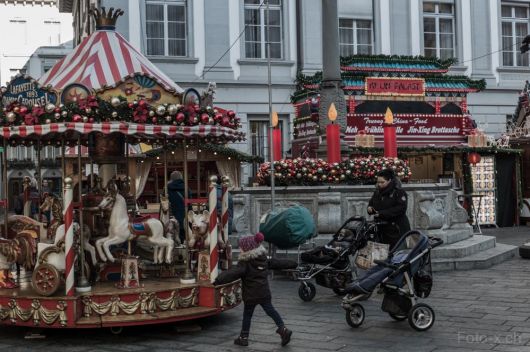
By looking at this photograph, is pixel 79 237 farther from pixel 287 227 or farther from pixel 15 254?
pixel 287 227

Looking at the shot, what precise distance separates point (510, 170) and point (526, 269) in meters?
9.82

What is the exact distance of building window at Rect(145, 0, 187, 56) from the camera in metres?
24.1

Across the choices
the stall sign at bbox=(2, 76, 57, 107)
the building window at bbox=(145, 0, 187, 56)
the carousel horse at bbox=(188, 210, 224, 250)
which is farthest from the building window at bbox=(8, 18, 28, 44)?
the carousel horse at bbox=(188, 210, 224, 250)

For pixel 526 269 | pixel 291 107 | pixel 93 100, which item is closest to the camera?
pixel 93 100

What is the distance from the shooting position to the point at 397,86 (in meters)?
22.0

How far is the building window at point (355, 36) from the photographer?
86.1ft

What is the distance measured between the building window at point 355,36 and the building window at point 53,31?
32376mm

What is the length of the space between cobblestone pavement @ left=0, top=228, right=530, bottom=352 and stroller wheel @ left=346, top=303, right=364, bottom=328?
8 centimetres

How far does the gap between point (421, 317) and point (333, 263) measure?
219cm

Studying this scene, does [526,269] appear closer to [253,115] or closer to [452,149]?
[452,149]

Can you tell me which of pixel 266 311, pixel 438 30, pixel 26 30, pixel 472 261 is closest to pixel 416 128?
pixel 438 30

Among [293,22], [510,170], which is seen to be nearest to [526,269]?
[510,170]

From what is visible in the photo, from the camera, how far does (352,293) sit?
8078mm

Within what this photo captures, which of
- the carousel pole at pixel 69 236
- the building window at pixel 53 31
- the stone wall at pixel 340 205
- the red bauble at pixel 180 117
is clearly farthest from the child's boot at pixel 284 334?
the building window at pixel 53 31
